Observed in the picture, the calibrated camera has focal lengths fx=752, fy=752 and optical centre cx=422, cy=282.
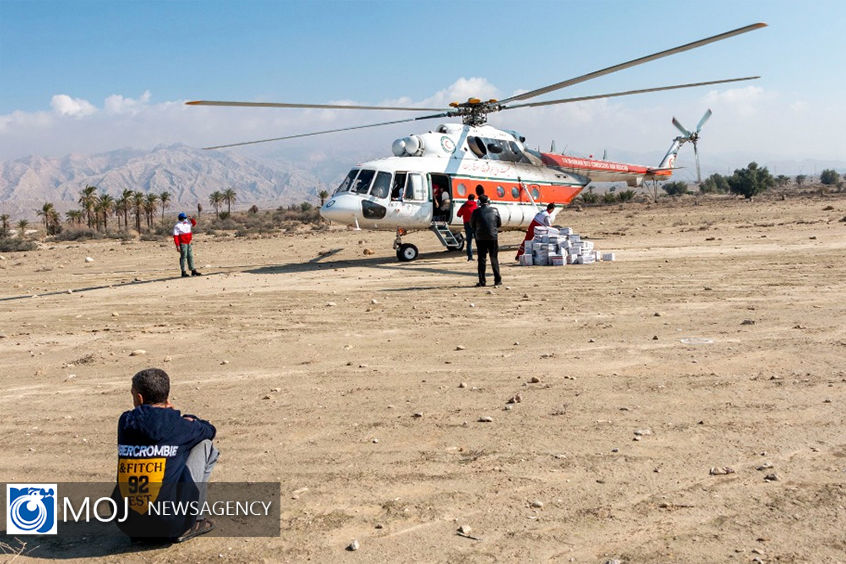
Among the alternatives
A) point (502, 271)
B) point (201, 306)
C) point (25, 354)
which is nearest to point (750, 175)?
point (502, 271)

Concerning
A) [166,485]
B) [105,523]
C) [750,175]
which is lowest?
[105,523]

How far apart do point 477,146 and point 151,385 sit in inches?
710

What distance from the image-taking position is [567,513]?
4570 mm

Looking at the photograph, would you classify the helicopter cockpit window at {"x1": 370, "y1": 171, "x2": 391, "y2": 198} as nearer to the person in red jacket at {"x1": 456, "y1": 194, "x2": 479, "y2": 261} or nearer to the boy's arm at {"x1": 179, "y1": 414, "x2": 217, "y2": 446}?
the person in red jacket at {"x1": 456, "y1": 194, "x2": 479, "y2": 261}

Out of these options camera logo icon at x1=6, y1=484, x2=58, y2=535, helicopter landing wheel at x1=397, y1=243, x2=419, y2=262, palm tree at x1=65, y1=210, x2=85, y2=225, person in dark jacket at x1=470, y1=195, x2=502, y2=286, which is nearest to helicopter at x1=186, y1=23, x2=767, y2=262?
helicopter landing wheel at x1=397, y1=243, x2=419, y2=262

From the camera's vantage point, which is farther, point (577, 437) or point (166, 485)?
point (577, 437)

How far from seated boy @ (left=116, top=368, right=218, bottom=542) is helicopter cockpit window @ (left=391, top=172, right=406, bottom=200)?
1556 centimetres

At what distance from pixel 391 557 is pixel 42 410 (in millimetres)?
4736

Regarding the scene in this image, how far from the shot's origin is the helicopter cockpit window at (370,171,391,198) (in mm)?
19531

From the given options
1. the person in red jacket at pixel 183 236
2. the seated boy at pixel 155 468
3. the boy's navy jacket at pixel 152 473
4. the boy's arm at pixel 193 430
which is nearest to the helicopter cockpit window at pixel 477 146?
the person in red jacket at pixel 183 236

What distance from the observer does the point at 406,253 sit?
20812mm

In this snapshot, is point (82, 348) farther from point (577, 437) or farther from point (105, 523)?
point (577, 437)

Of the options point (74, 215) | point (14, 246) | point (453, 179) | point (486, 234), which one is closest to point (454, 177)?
point (453, 179)

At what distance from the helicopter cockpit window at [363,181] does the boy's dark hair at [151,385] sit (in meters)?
15.1
